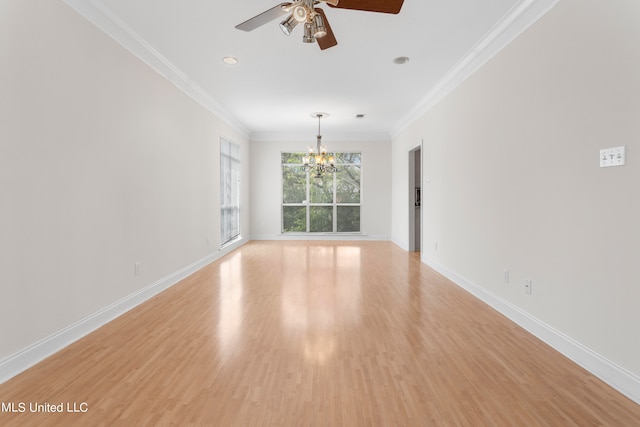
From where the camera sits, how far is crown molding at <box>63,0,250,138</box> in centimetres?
286

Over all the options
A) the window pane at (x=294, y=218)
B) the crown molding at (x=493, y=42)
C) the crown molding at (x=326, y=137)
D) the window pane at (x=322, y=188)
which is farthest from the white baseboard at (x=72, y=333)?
the crown molding at (x=326, y=137)

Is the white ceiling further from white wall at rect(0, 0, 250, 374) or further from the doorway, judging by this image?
the doorway

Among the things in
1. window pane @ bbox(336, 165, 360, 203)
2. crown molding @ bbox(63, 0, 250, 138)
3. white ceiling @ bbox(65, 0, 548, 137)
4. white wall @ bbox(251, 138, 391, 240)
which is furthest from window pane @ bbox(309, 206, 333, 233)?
crown molding @ bbox(63, 0, 250, 138)

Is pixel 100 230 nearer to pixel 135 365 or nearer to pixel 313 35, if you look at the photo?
pixel 135 365

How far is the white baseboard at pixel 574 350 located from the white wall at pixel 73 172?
3.80 m

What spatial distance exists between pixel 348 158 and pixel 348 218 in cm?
164

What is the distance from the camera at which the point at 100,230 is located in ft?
10.0

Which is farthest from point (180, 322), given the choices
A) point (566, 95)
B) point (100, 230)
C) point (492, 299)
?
point (566, 95)

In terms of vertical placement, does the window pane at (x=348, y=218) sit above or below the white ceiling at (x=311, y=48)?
below

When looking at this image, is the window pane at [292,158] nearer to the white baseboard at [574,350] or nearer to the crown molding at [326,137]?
the crown molding at [326,137]

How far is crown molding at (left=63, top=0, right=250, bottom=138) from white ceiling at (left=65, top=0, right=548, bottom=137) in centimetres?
1

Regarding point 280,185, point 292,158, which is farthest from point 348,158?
point 280,185

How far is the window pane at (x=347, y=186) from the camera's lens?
30.0 feet

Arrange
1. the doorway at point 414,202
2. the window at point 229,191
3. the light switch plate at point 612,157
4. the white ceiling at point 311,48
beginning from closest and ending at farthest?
the light switch plate at point 612,157, the white ceiling at point 311,48, the window at point 229,191, the doorway at point 414,202
